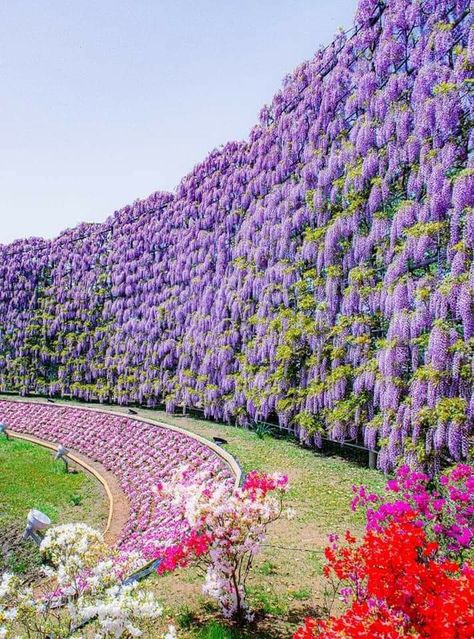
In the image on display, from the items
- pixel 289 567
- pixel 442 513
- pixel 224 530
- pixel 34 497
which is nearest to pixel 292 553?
pixel 289 567

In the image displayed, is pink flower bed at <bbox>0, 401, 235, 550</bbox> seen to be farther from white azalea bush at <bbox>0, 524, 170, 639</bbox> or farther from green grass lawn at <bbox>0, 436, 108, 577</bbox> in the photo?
white azalea bush at <bbox>0, 524, 170, 639</bbox>

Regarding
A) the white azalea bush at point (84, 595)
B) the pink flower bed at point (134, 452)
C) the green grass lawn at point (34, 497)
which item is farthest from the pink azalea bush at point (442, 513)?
the green grass lawn at point (34, 497)

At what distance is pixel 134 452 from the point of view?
13.2m

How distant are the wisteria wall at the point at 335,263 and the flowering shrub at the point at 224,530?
13.7 feet

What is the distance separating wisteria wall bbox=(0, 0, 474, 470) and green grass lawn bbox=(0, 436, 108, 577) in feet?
15.5

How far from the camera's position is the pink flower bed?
8352mm

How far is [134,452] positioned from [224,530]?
9465mm

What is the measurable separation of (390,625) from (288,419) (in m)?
10.0

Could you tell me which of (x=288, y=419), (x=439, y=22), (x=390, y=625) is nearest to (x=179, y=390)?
(x=288, y=419)

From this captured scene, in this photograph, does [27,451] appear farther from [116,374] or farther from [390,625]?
[390,625]

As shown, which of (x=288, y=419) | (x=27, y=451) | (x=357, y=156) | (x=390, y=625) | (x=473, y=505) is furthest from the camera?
(x=27, y=451)

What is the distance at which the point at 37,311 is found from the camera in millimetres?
26484

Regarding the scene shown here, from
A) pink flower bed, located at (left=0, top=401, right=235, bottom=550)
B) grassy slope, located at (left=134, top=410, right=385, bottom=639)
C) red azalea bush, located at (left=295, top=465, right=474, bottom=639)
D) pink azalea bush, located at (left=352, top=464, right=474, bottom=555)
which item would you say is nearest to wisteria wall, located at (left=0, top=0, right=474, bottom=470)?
grassy slope, located at (left=134, top=410, right=385, bottom=639)

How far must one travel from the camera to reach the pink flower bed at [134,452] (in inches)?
329
